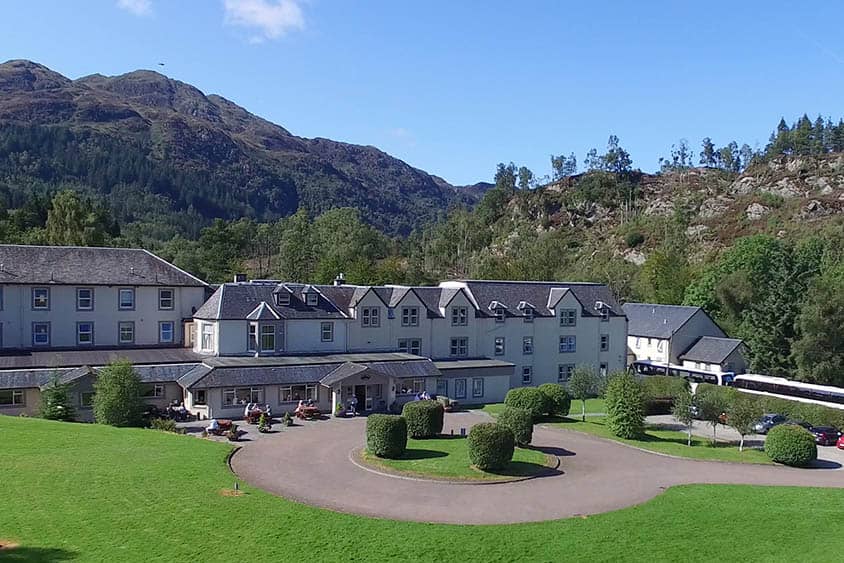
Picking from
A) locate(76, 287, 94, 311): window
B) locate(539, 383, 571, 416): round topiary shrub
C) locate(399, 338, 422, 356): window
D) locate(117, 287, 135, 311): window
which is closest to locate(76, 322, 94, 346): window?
locate(76, 287, 94, 311): window

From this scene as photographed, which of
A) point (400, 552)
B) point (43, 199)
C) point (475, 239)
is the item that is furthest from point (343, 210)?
point (400, 552)

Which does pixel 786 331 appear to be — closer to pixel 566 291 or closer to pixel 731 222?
pixel 566 291

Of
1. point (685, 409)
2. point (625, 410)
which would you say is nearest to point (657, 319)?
point (685, 409)

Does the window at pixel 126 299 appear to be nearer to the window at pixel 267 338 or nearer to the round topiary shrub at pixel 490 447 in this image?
the window at pixel 267 338

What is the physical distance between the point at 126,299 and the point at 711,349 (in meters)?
52.2

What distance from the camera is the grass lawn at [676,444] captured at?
33.8 metres

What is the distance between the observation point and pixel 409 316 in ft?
165

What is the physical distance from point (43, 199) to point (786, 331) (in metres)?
101

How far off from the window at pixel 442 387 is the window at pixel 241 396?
12749 millimetres

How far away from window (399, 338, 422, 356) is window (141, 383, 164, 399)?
17.3 m

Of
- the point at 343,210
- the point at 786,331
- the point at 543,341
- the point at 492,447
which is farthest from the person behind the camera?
the point at 343,210

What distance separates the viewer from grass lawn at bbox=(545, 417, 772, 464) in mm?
33756

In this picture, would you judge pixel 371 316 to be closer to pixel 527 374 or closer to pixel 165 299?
pixel 527 374

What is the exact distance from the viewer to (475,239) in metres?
140
